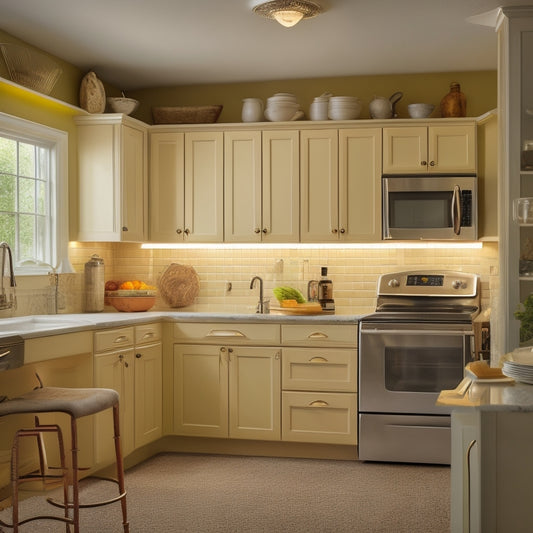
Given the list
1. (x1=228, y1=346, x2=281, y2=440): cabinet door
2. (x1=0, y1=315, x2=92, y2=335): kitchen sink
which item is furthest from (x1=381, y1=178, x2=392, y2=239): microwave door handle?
(x1=0, y1=315, x2=92, y2=335): kitchen sink

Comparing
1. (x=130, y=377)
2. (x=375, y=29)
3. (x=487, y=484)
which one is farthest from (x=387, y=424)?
(x=487, y=484)

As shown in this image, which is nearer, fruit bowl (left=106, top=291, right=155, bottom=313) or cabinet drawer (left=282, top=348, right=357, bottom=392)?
cabinet drawer (left=282, top=348, right=357, bottom=392)

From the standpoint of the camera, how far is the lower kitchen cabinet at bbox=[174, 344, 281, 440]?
16.3ft

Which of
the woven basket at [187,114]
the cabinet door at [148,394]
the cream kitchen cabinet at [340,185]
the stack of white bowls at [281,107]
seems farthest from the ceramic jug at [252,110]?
the cabinet door at [148,394]

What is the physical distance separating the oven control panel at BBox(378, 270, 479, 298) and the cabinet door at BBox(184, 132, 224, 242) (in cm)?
122

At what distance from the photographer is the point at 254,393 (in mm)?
5000

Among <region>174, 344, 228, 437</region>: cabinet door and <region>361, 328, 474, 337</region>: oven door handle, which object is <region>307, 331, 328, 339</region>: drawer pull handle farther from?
<region>174, 344, 228, 437</region>: cabinet door

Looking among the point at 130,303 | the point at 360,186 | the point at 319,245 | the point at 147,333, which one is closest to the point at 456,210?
the point at 360,186

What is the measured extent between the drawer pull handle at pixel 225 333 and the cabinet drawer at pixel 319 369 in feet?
1.04

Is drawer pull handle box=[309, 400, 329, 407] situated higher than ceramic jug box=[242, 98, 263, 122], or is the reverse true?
ceramic jug box=[242, 98, 263, 122]

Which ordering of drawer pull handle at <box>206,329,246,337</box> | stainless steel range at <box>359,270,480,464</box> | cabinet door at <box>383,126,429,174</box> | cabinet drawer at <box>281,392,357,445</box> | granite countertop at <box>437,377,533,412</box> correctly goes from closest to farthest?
granite countertop at <box>437,377,533,412</box> < stainless steel range at <box>359,270,480,464</box> < cabinet drawer at <box>281,392,357,445</box> < drawer pull handle at <box>206,329,246,337</box> < cabinet door at <box>383,126,429,174</box>

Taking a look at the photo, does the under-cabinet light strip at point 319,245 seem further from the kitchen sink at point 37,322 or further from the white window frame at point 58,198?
the kitchen sink at point 37,322

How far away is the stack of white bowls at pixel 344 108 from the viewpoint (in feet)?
17.4

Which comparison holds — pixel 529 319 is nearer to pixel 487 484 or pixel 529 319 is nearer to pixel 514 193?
pixel 487 484
